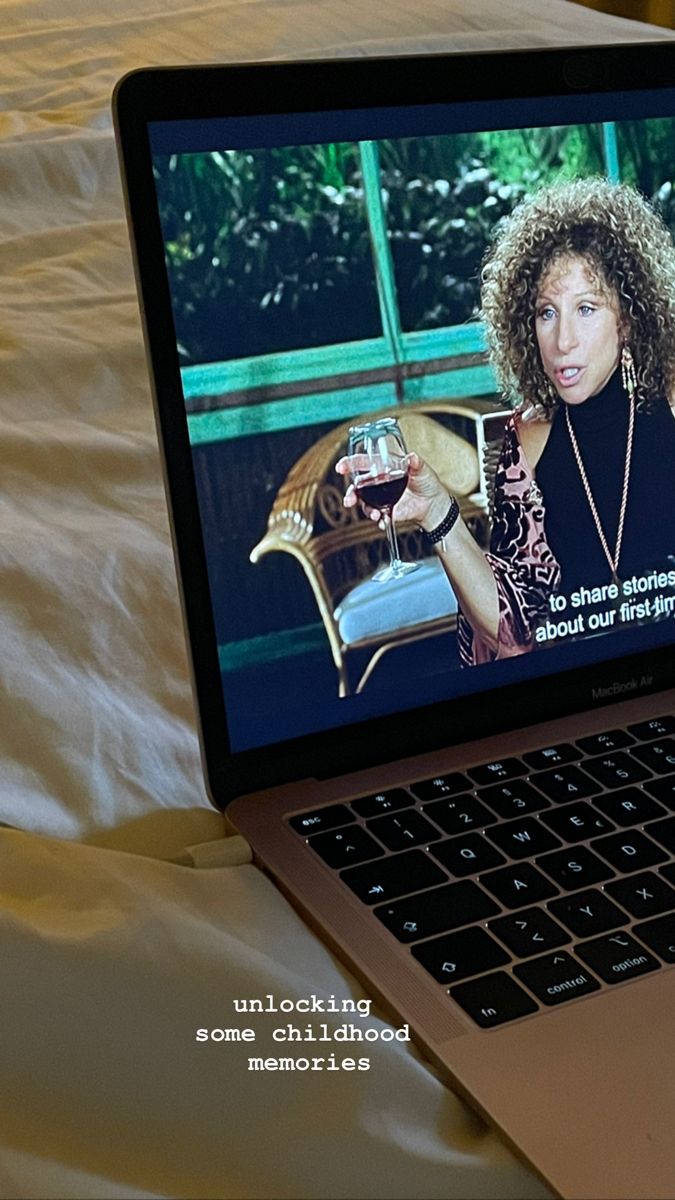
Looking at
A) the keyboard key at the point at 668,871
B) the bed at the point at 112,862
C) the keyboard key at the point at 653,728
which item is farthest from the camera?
the keyboard key at the point at 653,728

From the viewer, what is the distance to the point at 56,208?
1.05 m

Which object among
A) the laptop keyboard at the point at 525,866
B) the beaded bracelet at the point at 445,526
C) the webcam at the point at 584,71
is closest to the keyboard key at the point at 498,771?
the laptop keyboard at the point at 525,866

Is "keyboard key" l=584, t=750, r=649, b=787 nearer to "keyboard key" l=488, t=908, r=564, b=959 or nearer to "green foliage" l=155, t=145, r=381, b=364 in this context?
"keyboard key" l=488, t=908, r=564, b=959

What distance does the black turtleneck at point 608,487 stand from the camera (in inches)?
24.1

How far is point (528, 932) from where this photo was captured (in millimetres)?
472

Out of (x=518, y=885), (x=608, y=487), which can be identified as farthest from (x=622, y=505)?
(x=518, y=885)

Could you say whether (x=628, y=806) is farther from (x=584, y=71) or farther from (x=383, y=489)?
(x=584, y=71)

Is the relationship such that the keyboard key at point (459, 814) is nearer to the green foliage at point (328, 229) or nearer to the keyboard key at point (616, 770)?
the keyboard key at point (616, 770)

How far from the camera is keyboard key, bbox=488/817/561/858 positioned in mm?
520

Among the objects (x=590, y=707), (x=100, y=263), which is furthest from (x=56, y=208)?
(x=590, y=707)

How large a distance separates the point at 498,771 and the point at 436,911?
105 millimetres

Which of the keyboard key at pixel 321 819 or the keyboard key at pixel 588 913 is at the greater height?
the keyboard key at pixel 321 819

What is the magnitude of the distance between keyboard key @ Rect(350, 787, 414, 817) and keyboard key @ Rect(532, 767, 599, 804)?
59 millimetres

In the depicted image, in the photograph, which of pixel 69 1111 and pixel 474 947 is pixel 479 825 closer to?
pixel 474 947
